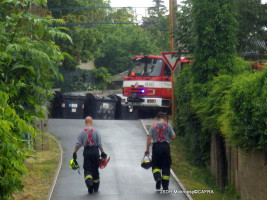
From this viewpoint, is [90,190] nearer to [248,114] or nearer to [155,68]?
[248,114]

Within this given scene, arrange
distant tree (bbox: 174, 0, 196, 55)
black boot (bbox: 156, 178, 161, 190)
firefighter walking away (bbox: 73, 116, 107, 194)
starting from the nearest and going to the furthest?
firefighter walking away (bbox: 73, 116, 107, 194) < black boot (bbox: 156, 178, 161, 190) < distant tree (bbox: 174, 0, 196, 55)

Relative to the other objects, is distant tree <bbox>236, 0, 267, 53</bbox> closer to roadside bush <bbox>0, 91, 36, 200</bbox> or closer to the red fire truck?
the red fire truck

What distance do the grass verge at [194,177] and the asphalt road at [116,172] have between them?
1.67 ft

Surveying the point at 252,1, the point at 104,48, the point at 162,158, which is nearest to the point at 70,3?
the point at 252,1

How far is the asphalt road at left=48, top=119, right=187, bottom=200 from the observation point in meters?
11.6

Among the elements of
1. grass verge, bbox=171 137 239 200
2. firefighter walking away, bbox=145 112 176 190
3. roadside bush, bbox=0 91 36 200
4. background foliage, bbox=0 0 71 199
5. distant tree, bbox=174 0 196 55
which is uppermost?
distant tree, bbox=174 0 196 55

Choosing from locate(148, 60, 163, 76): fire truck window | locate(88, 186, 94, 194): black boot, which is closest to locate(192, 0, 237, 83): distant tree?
locate(88, 186, 94, 194): black boot

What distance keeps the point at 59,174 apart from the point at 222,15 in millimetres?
6469

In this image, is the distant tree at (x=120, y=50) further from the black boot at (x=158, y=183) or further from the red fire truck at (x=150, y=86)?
the black boot at (x=158, y=183)

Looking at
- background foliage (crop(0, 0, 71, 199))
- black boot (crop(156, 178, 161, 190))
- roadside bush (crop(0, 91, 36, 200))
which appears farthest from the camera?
black boot (crop(156, 178, 161, 190))

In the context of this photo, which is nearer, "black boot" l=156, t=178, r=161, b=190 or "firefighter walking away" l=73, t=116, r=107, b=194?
"firefighter walking away" l=73, t=116, r=107, b=194

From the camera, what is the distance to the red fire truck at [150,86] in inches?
976

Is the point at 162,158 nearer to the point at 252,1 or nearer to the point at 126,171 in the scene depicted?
the point at 126,171

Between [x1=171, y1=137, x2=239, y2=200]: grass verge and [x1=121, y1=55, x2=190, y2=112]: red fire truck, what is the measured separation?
7.05 m
